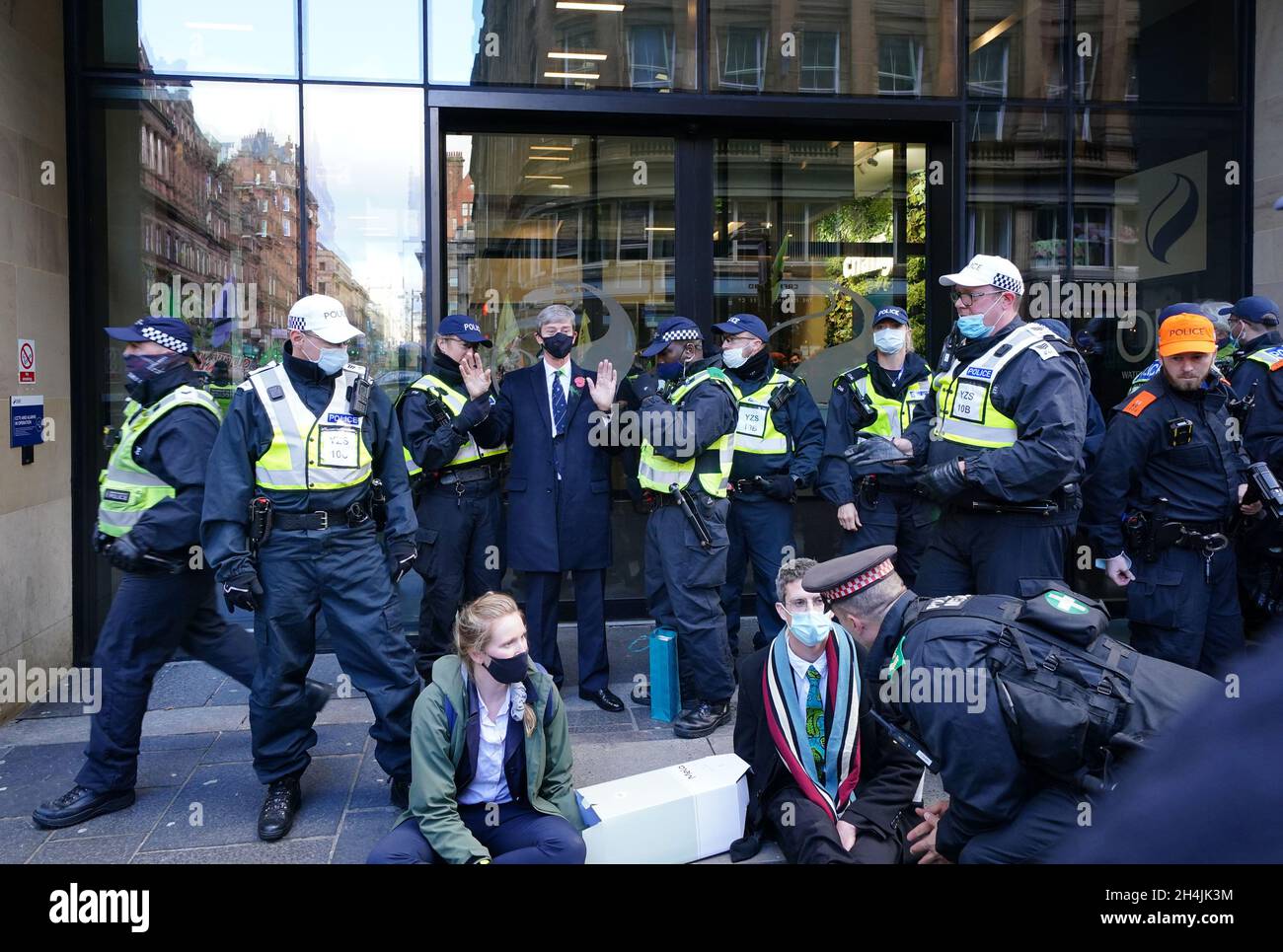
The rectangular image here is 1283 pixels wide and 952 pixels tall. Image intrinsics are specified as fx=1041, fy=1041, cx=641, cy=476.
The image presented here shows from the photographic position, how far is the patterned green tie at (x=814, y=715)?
156 inches

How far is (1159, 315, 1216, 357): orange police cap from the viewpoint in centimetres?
478

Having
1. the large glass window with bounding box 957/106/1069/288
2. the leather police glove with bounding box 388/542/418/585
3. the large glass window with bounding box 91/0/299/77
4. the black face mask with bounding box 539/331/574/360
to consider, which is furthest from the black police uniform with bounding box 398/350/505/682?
the large glass window with bounding box 957/106/1069/288

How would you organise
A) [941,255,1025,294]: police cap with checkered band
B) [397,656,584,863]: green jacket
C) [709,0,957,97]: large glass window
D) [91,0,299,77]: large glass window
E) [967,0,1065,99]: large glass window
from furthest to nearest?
[967,0,1065,99]: large glass window
[709,0,957,97]: large glass window
[91,0,299,77]: large glass window
[941,255,1025,294]: police cap with checkered band
[397,656,584,863]: green jacket

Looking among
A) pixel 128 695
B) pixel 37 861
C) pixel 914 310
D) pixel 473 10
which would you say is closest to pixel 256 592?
pixel 128 695

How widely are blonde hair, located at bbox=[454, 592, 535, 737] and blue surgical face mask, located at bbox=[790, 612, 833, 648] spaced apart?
1.02 meters

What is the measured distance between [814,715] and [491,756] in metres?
1.22

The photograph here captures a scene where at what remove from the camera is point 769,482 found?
586 centimetres

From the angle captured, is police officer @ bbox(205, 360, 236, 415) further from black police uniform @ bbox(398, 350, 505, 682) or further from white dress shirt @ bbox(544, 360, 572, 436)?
white dress shirt @ bbox(544, 360, 572, 436)

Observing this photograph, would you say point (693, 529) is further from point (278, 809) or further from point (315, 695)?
point (278, 809)

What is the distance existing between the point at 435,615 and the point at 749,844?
2371 millimetres

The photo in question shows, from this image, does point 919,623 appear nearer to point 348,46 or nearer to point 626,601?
point 626,601

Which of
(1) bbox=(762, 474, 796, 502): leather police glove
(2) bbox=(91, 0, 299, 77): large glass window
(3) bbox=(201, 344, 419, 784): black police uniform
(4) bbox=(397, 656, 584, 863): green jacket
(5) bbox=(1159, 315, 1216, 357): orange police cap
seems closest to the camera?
(4) bbox=(397, 656, 584, 863): green jacket

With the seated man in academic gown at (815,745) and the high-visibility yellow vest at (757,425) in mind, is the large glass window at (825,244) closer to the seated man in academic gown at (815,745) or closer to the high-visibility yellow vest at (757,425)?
the high-visibility yellow vest at (757,425)

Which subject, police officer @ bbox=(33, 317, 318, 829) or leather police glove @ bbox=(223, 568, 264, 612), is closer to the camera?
leather police glove @ bbox=(223, 568, 264, 612)
